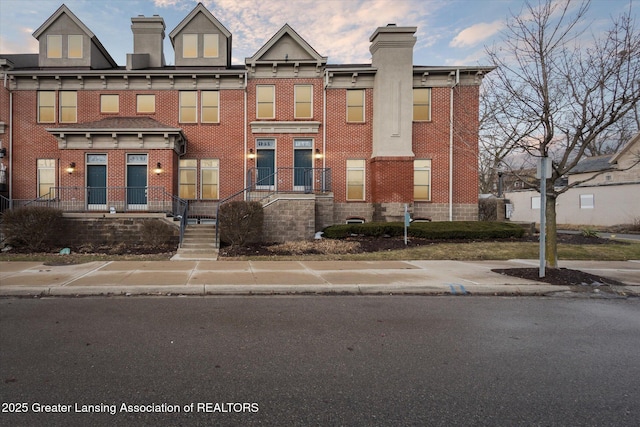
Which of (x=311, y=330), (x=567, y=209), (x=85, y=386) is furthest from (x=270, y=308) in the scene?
(x=567, y=209)

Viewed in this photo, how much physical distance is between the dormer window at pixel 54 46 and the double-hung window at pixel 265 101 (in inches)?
437

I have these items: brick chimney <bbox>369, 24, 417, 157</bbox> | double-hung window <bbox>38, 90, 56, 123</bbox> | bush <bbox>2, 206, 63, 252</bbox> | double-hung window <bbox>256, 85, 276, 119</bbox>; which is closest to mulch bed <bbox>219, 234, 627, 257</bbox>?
brick chimney <bbox>369, 24, 417, 157</bbox>

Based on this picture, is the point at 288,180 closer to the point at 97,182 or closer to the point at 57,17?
the point at 97,182

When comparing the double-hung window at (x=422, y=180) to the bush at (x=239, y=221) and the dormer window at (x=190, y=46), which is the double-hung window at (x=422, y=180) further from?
the dormer window at (x=190, y=46)

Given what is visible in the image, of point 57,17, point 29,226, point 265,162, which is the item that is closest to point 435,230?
point 265,162

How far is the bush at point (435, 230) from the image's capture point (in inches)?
575

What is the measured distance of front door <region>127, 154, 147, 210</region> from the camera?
16609 millimetres

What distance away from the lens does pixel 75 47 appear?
61.3 feet

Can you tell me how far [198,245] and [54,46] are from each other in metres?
15.6

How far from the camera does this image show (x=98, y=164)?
1656 cm

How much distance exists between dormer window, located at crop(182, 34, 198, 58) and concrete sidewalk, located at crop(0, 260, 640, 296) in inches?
555

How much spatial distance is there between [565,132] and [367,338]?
731 centimetres

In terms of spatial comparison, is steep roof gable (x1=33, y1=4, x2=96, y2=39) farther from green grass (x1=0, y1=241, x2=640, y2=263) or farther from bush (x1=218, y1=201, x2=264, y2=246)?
bush (x1=218, y1=201, x2=264, y2=246)

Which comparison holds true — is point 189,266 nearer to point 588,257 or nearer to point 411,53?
point 588,257
